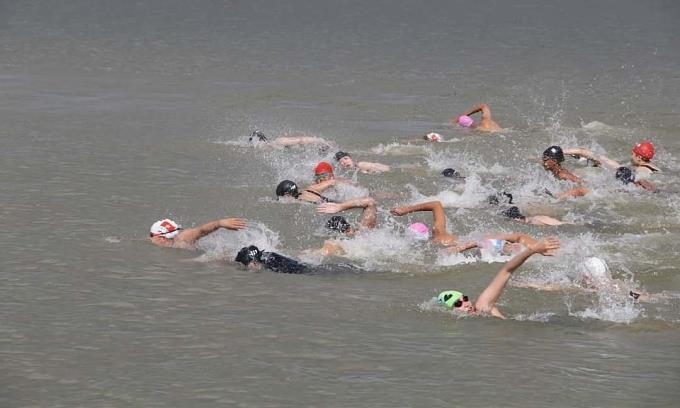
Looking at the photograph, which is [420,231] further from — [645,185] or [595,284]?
[645,185]

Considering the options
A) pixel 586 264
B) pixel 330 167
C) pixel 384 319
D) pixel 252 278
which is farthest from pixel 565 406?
pixel 330 167

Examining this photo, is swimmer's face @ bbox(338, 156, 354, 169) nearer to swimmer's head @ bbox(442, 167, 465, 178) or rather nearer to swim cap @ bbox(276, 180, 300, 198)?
swimmer's head @ bbox(442, 167, 465, 178)

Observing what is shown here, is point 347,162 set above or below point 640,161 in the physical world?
below

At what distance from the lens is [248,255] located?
45.2ft

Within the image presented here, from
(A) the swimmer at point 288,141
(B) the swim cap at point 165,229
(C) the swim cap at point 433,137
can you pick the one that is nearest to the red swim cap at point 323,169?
(A) the swimmer at point 288,141

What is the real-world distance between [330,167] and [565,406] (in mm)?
8987

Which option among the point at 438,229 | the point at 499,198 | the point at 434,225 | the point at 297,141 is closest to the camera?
the point at 438,229

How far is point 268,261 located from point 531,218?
4450 mm

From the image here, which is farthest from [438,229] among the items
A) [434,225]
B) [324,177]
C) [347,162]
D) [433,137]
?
[433,137]

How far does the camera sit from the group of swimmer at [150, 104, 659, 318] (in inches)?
476

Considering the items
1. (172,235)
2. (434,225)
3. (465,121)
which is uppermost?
(465,121)

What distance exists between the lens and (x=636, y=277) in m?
13.8

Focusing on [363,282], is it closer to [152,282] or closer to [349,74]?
[152,282]

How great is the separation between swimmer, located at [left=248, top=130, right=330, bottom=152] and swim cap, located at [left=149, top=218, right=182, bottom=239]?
592cm
